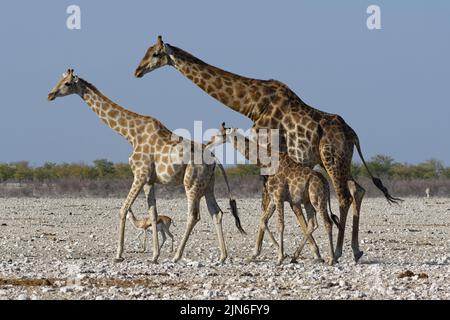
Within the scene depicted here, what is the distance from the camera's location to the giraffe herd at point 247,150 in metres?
16.6

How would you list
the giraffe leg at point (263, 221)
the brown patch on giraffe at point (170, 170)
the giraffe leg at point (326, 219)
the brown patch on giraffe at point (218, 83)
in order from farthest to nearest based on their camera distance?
the brown patch on giraffe at point (218, 83) → the brown patch on giraffe at point (170, 170) → the giraffe leg at point (263, 221) → the giraffe leg at point (326, 219)

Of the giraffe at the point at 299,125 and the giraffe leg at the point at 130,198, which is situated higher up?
the giraffe at the point at 299,125

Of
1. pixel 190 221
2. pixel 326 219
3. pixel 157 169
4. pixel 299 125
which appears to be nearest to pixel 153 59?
pixel 157 169

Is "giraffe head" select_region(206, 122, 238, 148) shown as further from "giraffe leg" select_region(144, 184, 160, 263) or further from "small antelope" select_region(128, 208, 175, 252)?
"small antelope" select_region(128, 208, 175, 252)

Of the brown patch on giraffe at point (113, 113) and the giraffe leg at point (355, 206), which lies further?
the brown patch on giraffe at point (113, 113)

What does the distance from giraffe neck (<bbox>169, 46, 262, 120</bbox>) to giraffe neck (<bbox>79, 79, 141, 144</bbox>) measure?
40.1 inches

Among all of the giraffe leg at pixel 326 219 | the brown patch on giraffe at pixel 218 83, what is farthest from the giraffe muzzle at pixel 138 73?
the giraffe leg at pixel 326 219

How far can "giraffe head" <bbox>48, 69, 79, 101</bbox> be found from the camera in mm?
18000

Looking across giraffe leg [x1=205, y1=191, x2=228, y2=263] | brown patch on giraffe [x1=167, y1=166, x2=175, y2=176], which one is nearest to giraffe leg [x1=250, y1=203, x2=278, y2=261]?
giraffe leg [x1=205, y1=191, x2=228, y2=263]

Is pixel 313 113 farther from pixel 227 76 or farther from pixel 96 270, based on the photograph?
pixel 96 270

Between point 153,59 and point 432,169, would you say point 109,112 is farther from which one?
point 432,169

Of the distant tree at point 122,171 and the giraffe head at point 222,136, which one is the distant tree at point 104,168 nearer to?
the distant tree at point 122,171

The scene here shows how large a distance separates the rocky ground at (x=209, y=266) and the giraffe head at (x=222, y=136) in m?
1.62

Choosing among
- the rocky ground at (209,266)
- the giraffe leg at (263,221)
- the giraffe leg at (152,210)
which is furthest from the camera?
the giraffe leg at (152,210)
